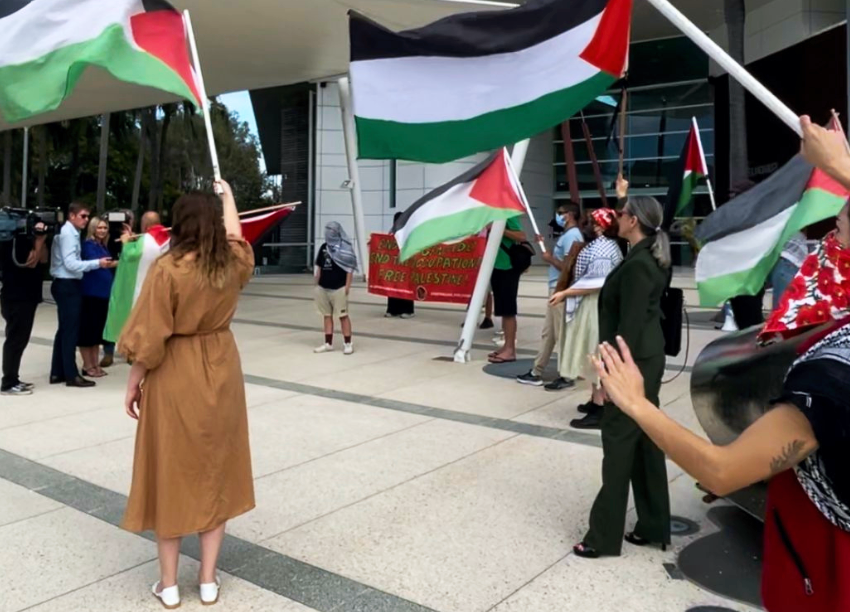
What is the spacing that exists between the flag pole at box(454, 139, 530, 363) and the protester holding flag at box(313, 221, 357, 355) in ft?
5.28

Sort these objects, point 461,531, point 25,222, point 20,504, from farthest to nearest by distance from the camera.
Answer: point 25,222, point 20,504, point 461,531

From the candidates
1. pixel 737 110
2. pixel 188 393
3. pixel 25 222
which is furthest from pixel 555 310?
pixel 737 110

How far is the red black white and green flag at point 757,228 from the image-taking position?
469cm

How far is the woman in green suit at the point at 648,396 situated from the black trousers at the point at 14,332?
6154 millimetres

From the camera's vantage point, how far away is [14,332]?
24.7 feet

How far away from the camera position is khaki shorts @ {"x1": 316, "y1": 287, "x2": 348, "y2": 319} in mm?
9898

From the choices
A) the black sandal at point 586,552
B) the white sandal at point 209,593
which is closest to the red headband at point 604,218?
the black sandal at point 586,552

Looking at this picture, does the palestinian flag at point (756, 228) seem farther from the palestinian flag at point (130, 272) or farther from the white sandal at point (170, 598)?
the palestinian flag at point (130, 272)

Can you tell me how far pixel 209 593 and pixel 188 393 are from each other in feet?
3.02

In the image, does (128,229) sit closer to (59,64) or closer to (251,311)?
(59,64)

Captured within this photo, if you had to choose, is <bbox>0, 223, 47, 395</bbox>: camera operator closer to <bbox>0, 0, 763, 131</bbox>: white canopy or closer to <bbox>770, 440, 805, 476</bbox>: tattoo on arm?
<bbox>0, 0, 763, 131</bbox>: white canopy

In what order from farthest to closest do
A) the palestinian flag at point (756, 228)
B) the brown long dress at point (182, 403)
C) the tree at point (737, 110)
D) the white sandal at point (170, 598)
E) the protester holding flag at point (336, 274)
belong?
the tree at point (737, 110), the protester holding flag at point (336, 274), the palestinian flag at point (756, 228), the white sandal at point (170, 598), the brown long dress at point (182, 403)

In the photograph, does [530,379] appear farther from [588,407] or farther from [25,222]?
[25,222]

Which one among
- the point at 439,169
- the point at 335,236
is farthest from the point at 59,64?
the point at 439,169
